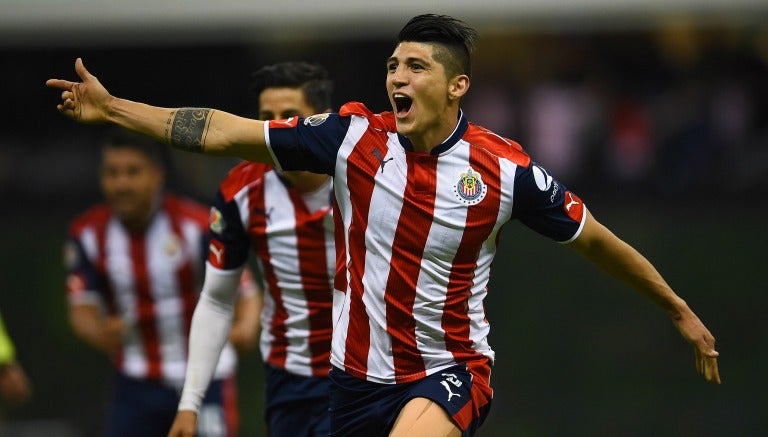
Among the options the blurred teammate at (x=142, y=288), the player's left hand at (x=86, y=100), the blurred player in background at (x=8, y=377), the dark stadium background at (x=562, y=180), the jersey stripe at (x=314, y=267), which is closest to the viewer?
the player's left hand at (x=86, y=100)

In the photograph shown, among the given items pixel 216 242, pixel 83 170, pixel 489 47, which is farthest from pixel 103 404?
pixel 216 242

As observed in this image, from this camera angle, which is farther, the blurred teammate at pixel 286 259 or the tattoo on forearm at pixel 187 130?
the blurred teammate at pixel 286 259

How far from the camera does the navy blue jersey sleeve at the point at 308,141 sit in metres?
5.07

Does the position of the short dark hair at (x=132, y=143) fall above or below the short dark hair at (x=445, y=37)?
below

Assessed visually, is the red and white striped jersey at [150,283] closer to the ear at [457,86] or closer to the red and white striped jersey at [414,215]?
the red and white striped jersey at [414,215]

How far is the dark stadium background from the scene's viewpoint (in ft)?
37.6

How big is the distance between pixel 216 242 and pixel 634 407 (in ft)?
20.3

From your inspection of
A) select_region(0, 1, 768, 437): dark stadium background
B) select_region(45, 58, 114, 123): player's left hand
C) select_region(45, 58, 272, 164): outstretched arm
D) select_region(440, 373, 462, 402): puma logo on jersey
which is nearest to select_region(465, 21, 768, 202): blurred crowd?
select_region(0, 1, 768, 437): dark stadium background

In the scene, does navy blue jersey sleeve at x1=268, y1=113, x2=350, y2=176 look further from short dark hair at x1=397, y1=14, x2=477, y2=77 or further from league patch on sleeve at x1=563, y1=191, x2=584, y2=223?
league patch on sleeve at x1=563, y1=191, x2=584, y2=223

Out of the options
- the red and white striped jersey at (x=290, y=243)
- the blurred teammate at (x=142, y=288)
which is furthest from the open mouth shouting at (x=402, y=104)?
the blurred teammate at (x=142, y=288)

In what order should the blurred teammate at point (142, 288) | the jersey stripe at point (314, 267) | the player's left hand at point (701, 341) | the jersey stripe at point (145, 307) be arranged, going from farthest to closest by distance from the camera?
the jersey stripe at point (145, 307)
the blurred teammate at point (142, 288)
the jersey stripe at point (314, 267)
the player's left hand at point (701, 341)

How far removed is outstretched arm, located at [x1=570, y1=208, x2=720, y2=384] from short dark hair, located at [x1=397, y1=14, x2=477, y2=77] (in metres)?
0.76

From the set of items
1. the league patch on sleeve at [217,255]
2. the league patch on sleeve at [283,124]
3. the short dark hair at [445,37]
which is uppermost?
the short dark hair at [445,37]

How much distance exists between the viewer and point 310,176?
603cm
